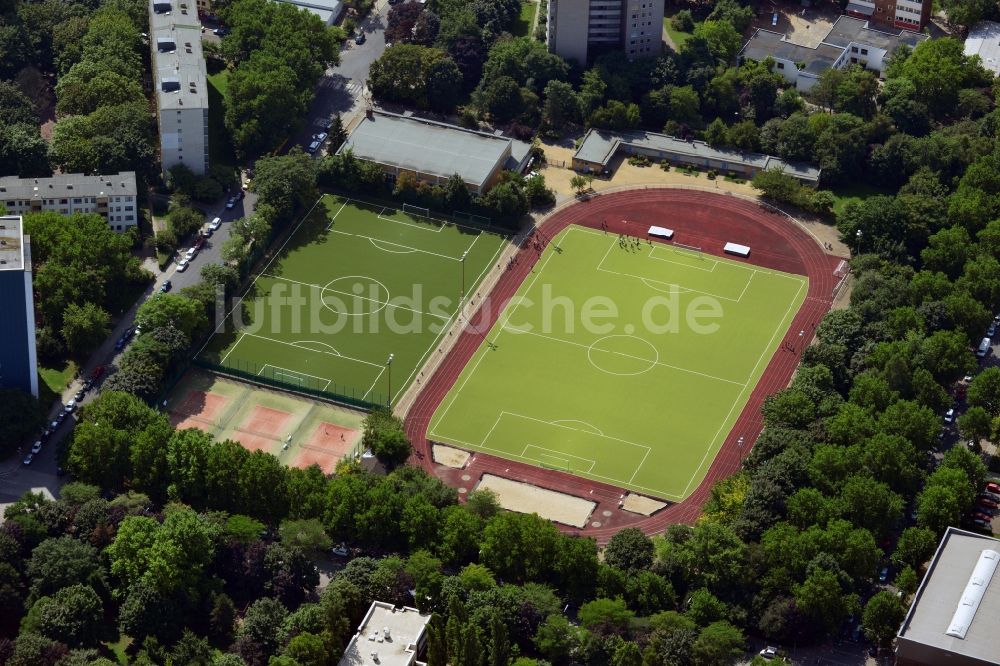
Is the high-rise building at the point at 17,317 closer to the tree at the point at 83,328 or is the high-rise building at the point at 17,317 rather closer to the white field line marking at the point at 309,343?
the tree at the point at 83,328

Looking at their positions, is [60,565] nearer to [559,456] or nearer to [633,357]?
[559,456]

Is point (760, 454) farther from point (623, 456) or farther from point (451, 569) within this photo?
point (451, 569)

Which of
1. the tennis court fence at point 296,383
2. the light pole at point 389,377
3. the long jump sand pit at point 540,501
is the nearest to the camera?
the long jump sand pit at point 540,501

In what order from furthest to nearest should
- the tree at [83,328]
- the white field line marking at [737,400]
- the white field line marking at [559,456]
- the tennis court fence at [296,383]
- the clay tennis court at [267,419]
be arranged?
the tennis court fence at [296,383], the tree at [83,328], the clay tennis court at [267,419], the white field line marking at [559,456], the white field line marking at [737,400]

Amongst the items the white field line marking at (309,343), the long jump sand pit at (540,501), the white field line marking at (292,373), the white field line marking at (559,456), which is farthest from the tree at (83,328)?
the white field line marking at (559,456)

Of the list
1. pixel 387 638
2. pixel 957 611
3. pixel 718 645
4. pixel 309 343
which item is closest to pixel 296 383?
pixel 309 343

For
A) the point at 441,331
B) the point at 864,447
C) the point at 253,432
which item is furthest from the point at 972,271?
the point at 253,432

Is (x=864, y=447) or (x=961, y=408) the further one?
(x=961, y=408)
